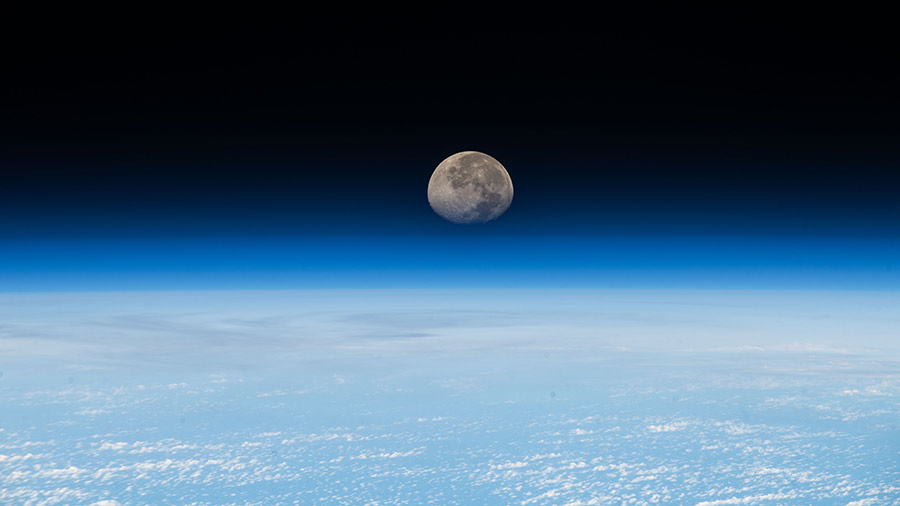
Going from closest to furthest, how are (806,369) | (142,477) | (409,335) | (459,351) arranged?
Answer: (142,477)
(806,369)
(459,351)
(409,335)

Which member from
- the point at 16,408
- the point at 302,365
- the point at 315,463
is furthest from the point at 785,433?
the point at 16,408

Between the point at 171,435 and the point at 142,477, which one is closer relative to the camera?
the point at 142,477

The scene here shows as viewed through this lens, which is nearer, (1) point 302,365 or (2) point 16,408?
(2) point 16,408

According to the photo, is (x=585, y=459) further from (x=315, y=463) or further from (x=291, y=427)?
(x=291, y=427)

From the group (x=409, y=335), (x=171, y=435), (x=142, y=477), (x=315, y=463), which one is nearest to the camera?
(x=142, y=477)

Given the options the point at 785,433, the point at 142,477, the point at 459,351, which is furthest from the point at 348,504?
the point at 459,351

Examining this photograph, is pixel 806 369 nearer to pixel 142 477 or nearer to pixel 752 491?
pixel 752 491

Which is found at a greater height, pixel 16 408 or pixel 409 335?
pixel 409 335

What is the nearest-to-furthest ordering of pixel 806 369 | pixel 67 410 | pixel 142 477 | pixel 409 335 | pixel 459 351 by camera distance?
pixel 142 477, pixel 67 410, pixel 806 369, pixel 459 351, pixel 409 335

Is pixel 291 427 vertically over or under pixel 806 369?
under
